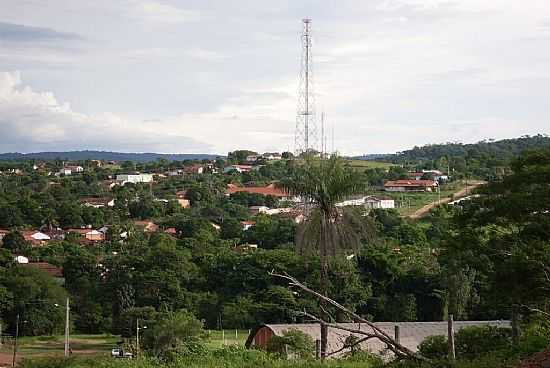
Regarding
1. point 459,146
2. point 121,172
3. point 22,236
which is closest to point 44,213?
point 22,236

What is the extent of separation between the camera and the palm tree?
15.0m

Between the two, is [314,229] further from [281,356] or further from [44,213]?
[44,213]

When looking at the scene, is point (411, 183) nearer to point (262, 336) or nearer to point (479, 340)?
point (262, 336)

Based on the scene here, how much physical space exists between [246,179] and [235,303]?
2534 inches

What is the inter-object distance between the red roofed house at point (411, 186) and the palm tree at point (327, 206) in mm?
60881

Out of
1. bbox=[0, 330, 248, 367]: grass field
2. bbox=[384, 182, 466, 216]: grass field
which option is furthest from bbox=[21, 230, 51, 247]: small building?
bbox=[384, 182, 466, 216]: grass field

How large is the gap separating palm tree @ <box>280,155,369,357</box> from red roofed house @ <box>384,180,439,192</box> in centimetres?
6088

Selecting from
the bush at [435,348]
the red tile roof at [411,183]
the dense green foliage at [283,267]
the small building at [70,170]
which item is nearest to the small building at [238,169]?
the small building at [70,170]

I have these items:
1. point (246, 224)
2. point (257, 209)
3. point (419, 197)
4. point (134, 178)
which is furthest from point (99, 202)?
point (419, 197)

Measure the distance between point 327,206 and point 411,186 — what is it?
6304 centimetres

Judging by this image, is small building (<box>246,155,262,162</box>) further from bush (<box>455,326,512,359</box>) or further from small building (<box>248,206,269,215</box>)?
bush (<box>455,326,512,359</box>)

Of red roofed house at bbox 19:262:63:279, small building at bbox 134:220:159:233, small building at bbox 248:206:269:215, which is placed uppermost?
small building at bbox 248:206:269:215

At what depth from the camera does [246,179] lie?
97.7 metres

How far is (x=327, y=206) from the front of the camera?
49.6 ft
